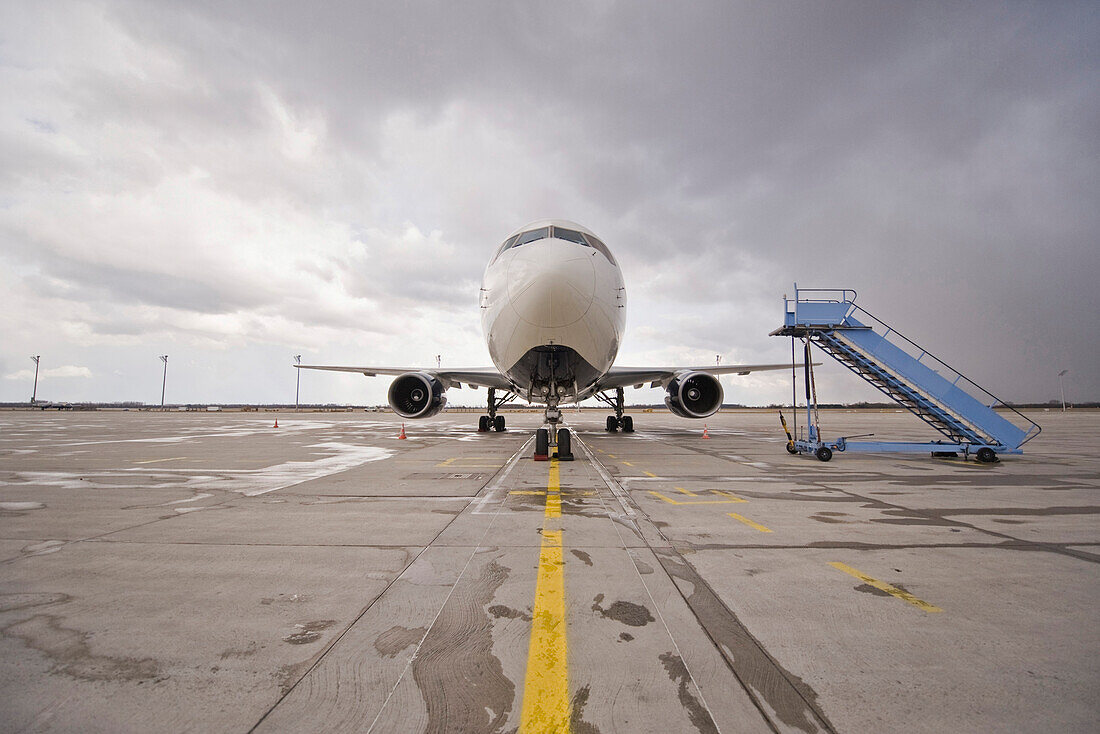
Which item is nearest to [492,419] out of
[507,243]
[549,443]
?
[549,443]

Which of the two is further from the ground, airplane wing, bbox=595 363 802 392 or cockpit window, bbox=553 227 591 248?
cockpit window, bbox=553 227 591 248

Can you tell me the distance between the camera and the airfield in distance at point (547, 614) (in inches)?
67.1

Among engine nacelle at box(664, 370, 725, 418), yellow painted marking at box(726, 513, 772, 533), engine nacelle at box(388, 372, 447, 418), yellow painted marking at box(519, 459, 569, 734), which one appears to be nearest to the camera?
yellow painted marking at box(519, 459, 569, 734)

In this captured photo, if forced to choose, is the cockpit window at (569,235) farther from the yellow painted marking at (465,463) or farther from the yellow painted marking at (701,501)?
the yellow painted marking at (701,501)

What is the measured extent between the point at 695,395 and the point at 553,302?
8436mm

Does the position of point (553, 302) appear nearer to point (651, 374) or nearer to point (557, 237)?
point (557, 237)

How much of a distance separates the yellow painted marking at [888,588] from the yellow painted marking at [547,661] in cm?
192

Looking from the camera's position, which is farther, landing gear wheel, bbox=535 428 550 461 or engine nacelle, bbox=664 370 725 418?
engine nacelle, bbox=664 370 725 418

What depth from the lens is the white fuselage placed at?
24.3ft

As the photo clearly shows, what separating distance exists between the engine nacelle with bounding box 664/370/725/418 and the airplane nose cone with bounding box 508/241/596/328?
752cm

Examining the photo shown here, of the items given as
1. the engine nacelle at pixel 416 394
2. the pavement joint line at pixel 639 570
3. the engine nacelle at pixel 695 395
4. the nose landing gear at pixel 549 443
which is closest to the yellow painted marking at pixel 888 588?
the pavement joint line at pixel 639 570

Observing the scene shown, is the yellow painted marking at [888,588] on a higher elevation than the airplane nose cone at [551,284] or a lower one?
lower

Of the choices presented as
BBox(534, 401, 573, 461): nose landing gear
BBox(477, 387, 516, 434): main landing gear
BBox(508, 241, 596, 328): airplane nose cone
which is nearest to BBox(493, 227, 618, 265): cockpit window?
BBox(508, 241, 596, 328): airplane nose cone

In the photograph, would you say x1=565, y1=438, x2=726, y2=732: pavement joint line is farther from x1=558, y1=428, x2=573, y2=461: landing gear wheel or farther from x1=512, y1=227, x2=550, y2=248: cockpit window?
x1=512, y1=227, x2=550, y2=248: cockpit window
